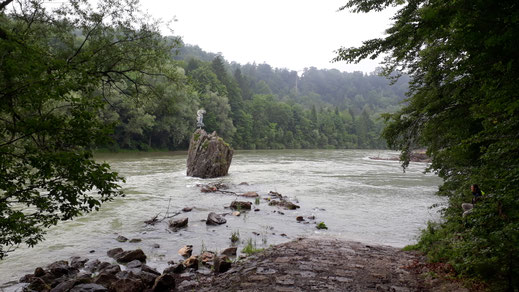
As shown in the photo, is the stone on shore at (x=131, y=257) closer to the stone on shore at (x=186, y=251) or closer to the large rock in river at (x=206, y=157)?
the stone on shore at (x=186, y=251)

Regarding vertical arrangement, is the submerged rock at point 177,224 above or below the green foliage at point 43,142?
below

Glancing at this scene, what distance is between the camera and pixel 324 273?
6371 mm

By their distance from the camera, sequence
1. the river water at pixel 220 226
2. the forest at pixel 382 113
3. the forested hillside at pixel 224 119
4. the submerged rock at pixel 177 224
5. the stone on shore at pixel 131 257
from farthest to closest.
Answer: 1. the forested hillside at pixel 224 119
2. the submerged rock at pixel 177 224
3. the river water at pixel 220 226
4. the stone on shore at pixel 131 257
5. the forest at pixel 382 113

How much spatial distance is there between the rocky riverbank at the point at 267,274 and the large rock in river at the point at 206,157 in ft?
58.5

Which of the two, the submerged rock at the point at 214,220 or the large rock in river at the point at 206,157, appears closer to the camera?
the submerged rock at the point at 214,220

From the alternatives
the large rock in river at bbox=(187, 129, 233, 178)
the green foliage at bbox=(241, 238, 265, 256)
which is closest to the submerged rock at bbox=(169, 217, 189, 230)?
the green foliage at bbox=(241, 238, 265, 256)

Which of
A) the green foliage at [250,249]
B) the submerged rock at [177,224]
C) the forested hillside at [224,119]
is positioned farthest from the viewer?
the forested hillside at [224,119]

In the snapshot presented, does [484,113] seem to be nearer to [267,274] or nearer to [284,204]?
[267,274]

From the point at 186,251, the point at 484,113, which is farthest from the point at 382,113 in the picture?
the point at 186,251


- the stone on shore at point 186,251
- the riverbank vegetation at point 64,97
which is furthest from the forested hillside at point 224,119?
the stone on shore at point 186,251

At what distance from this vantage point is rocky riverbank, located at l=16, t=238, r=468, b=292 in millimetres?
5727

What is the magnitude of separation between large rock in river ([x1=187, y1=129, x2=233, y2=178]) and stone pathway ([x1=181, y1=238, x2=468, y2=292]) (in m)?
18.5

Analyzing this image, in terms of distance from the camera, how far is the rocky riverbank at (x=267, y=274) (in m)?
5.73

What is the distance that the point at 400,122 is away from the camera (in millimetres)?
9320
